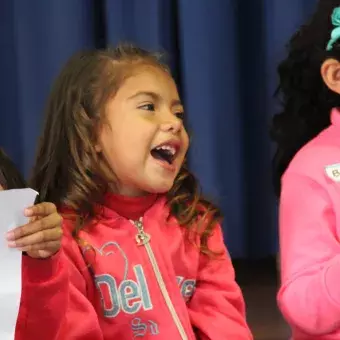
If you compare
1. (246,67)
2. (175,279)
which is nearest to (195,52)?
(246,67)

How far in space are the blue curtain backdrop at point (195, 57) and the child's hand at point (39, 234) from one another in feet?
1.70

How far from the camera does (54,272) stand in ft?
2.61

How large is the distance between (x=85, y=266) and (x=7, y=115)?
0.45 meters

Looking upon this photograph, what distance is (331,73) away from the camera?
1.03m

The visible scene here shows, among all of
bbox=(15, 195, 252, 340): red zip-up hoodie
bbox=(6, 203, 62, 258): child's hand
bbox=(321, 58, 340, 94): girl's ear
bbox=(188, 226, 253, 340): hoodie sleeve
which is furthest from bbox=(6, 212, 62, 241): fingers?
bbox=(321, 58, 340, 94): girl's ear

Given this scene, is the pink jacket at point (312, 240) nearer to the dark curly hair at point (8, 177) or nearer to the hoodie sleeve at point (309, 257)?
the hoodie sleeve at point (309, 257)

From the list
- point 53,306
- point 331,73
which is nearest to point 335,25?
point 331,73

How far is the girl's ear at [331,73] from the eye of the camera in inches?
40.3

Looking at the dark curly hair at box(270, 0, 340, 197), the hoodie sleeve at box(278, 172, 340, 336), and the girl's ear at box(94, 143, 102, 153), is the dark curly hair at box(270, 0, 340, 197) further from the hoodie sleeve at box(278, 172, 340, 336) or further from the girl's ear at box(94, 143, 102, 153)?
the girl's ear at box(94, 143, 102, 153)

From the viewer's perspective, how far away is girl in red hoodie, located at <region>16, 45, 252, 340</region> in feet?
3.01

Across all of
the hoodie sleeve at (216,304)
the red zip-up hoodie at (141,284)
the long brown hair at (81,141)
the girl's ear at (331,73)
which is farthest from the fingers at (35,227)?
the girl's ear at (331,73)

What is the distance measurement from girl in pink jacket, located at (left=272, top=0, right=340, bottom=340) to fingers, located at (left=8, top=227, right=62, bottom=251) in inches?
14.7

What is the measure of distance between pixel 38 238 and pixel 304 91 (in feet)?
1.91

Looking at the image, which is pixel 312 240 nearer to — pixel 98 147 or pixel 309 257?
pixel 309 257
